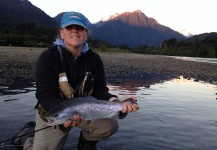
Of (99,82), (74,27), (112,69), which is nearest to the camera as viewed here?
(74,27)

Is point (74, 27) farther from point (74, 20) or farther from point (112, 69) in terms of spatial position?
Result: point (112, 69)

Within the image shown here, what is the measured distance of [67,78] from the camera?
489 centimetres

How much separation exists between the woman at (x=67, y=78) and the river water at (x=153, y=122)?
33.5 inches

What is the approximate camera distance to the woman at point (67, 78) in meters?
4.64

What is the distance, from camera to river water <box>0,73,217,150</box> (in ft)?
19.7

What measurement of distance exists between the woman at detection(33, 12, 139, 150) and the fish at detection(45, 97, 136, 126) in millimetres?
201

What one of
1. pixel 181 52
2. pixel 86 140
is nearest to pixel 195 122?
pixel 86 140

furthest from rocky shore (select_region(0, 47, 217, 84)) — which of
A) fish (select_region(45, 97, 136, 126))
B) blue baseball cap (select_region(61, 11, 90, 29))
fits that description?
fish (select_region(45, 97, 136, 126))

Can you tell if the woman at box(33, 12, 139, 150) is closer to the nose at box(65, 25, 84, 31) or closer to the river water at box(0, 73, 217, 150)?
the nose at box(65, 25, 84, 31)

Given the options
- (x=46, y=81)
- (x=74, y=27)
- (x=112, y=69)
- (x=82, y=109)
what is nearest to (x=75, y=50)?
(x=74, y=27)

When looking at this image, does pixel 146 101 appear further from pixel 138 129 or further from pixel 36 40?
pixel 36 40

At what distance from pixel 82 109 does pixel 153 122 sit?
389 centimetres

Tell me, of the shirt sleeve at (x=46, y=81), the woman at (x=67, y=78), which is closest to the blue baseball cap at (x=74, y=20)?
the woman at (x=67, y=78)

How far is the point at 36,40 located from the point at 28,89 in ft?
192
